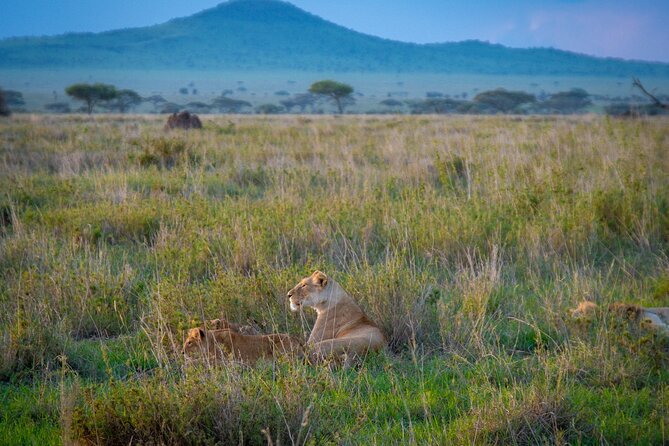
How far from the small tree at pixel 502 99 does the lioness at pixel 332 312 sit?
70678mm

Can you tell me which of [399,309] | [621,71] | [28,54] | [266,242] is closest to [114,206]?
[266,242]

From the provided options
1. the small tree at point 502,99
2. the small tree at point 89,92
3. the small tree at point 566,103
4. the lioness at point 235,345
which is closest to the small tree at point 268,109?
the small tree at point 89,92

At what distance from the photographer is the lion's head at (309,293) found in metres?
5.46

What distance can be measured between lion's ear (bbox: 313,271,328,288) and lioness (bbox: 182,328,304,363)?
0.60 meters

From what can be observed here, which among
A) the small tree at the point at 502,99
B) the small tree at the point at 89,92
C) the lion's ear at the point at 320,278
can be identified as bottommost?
the small tree at the point at 502,99

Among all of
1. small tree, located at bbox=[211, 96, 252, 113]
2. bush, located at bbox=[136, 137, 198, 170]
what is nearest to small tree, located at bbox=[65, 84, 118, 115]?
small tree, located at bbox=[211, 96, 252, 113]

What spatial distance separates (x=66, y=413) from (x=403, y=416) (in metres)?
1.87

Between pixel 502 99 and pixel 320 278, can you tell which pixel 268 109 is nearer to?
pixel 502 99

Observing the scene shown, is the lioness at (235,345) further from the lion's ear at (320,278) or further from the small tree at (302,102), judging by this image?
the small tree at (302,102)

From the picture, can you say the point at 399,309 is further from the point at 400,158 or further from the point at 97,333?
the point at 400,158

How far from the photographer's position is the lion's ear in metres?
5.39

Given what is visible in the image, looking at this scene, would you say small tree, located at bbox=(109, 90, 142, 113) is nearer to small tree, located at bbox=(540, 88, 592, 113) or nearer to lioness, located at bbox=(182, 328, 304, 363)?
small tree, located at bbox=(540, 88, 592, 113)

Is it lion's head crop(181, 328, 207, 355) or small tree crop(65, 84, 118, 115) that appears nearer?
lion's head crop(181, 328, 207, 355)

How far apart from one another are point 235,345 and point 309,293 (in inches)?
35.5
